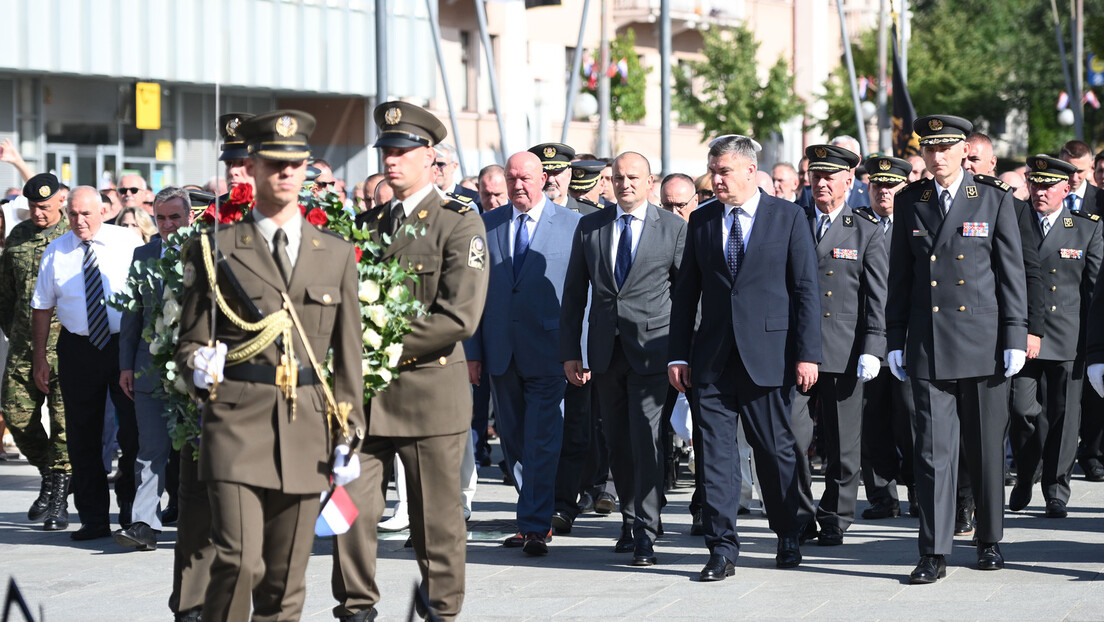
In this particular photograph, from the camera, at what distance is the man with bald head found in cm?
1045

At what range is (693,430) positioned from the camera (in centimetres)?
1038

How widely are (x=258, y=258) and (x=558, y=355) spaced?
416 centimetres

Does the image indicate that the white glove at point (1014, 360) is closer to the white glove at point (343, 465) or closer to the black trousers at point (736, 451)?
the black trousers at point (736, 451)

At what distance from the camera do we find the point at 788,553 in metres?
9.22

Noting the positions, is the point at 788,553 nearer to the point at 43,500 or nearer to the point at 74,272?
the point at 74,272

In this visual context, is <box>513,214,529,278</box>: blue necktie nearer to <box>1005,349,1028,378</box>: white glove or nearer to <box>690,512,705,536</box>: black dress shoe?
<box>690,512,705,536</box>: black dress shoe

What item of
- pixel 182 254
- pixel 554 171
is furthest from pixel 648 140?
pixel 182 254

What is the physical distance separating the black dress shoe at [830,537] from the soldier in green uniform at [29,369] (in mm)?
4925

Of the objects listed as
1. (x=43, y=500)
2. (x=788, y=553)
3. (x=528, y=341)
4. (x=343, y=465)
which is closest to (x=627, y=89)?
(x=43, y=500)

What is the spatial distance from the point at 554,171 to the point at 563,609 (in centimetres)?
445

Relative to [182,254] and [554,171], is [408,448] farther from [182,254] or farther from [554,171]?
[554,171]

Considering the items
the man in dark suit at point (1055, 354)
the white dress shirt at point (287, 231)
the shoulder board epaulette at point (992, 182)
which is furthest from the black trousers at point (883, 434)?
the white dress shirt at point (287, 231)

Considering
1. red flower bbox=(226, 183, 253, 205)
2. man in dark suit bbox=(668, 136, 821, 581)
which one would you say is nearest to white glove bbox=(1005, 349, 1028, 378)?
man in dark suit bbox=(668, 136, 821, 581)

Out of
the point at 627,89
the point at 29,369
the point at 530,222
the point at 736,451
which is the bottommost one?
the point at 736,451
